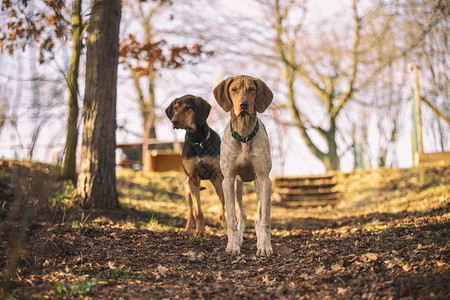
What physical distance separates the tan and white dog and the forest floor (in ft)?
0.99

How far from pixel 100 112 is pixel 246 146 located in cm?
299

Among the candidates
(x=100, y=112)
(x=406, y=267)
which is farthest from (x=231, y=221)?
(x=100, y=112)

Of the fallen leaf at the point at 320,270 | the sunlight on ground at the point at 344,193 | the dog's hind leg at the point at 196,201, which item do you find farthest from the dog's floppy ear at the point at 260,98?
the sunlight on ground at the point at 344,193

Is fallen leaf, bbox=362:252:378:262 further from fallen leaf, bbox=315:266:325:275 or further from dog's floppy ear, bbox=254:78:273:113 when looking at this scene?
dog's floppy ear, bbox=254:78:273:113

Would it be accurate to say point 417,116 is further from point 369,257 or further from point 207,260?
point 207,260

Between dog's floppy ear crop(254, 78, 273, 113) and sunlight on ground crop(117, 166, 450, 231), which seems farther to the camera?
sunlight on ground crop(117, 166, 450, 231)

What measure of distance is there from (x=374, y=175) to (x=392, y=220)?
20.8 feet

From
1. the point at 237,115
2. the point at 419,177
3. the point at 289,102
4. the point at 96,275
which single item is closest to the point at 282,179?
the point at 419,177

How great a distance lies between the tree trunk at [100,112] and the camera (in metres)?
6.75

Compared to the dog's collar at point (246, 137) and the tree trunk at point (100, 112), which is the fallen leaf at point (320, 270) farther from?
the tree trunk at point (100, 112)

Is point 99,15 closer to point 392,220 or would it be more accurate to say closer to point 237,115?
point 237,115

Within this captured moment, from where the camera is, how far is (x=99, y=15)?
6.95 metres

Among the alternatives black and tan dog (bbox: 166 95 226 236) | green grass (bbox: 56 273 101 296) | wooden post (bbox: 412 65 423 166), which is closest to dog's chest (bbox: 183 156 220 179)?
black and tan dog (bbox: 166 95 226 236)

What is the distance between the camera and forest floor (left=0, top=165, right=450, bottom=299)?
123 inches
